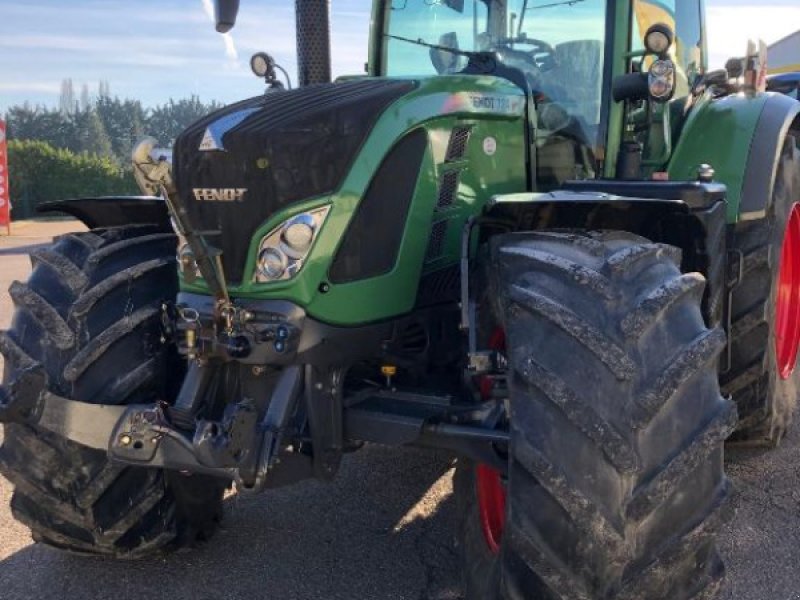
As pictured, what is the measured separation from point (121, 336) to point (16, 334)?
429 millimetres

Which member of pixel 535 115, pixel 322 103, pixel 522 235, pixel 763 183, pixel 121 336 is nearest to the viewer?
pixel 522 235

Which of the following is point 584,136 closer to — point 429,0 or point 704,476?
point 429,0

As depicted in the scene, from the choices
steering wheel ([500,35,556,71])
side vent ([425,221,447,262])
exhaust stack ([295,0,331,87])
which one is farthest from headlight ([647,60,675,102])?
exhaust stack ([295,0,331,87])

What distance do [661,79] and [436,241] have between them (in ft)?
3.89

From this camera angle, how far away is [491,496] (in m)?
2.97

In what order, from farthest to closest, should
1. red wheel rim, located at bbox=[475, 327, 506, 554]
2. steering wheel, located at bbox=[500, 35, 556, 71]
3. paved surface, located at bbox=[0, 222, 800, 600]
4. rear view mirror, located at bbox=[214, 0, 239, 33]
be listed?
steering wheel, located at bbox=[500, 35, 556, 71] < paved surface, located at bbox=[0, 222, 800, 600] < rear view mirror, located at bbox=[214, 0, 239, 33] < red wheel rim, located at bbox=[475, 327, 506, 554]

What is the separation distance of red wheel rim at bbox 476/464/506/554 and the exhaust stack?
5.77 ft

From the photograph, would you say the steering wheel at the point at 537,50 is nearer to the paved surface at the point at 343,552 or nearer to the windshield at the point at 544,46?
the windshield at the point at 544,46

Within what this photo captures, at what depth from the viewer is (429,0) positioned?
4.07 m

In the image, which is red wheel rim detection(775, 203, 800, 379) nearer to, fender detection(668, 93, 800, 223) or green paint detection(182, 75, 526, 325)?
fender detection(668, 93, 800, 223)

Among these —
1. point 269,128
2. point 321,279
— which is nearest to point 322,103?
point 269,128

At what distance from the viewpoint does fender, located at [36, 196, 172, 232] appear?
12.1ft

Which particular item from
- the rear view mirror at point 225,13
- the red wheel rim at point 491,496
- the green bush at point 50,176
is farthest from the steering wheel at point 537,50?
the green bush at point 50,176

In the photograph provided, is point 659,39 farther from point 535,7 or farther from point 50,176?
point 50,176
